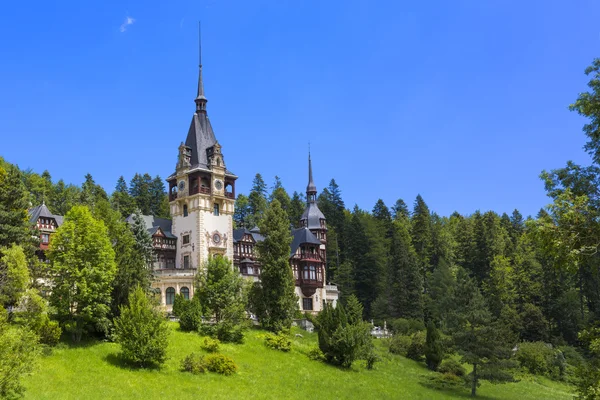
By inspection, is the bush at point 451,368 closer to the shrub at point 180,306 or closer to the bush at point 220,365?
the bush at point 220,365

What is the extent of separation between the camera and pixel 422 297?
3196 inches

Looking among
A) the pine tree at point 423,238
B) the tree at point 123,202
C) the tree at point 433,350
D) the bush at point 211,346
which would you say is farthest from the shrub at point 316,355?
the tree at point 123,202

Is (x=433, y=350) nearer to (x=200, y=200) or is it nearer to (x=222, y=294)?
(x=222, y=294)

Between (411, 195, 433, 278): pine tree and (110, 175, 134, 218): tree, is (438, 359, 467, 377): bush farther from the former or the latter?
(110, 175, 134, 218): tree

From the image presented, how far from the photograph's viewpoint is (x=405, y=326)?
72062mm

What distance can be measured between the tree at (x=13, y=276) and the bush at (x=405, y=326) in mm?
44973

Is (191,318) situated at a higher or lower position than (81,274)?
lower

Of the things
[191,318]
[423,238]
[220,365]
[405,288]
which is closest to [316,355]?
[191,318]

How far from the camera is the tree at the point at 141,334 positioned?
125 feet

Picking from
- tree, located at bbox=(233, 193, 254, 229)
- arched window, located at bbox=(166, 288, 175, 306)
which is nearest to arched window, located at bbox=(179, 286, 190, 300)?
arched window, located at bbox=(166, 288, 175, 306)

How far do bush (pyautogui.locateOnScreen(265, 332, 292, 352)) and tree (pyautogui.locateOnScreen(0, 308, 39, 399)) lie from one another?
841 inches

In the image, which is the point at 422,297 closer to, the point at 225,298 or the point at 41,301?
the point at 225,298

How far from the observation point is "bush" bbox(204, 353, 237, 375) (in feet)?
131

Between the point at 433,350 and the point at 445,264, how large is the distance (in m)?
33.3
